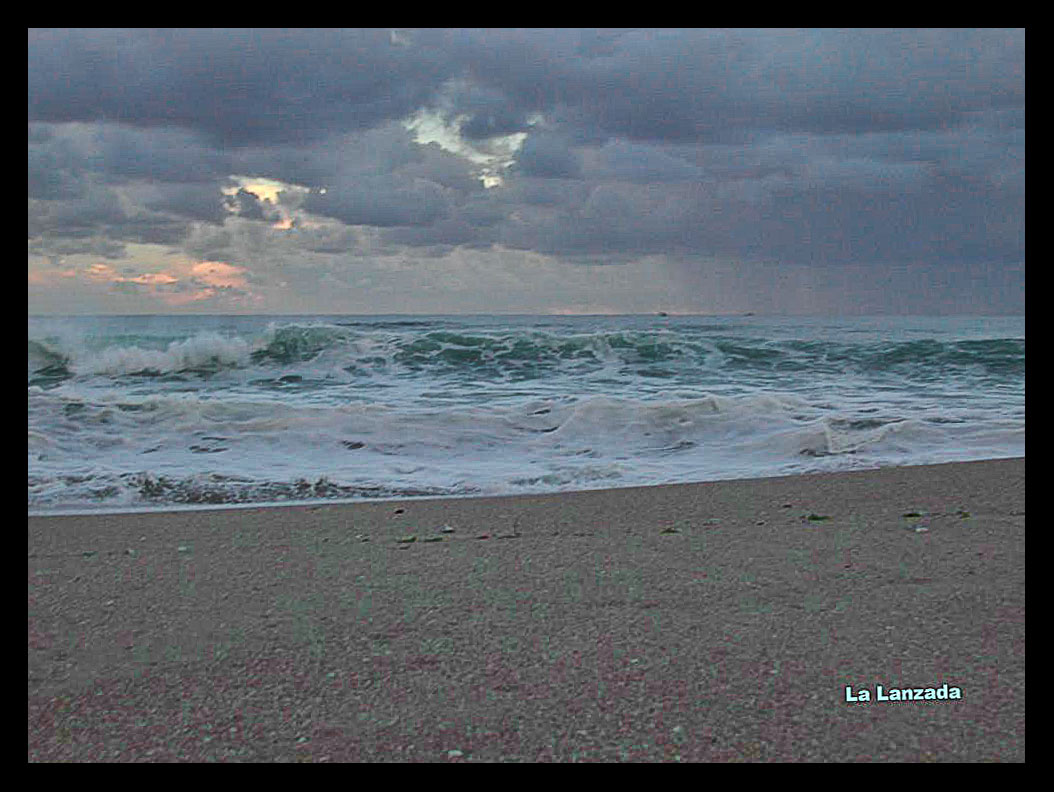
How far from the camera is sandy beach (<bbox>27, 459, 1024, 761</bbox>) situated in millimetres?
1987

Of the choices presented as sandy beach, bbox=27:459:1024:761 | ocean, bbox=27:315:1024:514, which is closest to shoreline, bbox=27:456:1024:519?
ocean, bbox=27:315:1024:514

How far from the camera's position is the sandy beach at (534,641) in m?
1.99

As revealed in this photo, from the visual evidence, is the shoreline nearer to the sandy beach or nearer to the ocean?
the ocean

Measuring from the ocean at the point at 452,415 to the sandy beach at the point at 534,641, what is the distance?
161cm

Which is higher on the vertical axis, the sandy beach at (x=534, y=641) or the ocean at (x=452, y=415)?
the ocean at (x=452, y=415)

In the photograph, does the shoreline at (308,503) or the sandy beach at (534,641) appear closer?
the sandy beach at (534,641)

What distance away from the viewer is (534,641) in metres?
2.55

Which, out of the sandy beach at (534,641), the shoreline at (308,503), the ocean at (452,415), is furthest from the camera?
the ocean at (452,415)

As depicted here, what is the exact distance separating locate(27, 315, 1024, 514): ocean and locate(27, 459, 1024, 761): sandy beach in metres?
1.61

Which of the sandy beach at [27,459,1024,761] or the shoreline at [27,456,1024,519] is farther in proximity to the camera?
the shoreline at [27,456,1024,519]

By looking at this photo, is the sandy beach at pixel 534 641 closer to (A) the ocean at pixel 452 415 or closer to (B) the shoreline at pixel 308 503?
(B) the shoreline at pixel 308 503

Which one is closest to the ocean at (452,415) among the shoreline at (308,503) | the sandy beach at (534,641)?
the shoreline at (308,503)

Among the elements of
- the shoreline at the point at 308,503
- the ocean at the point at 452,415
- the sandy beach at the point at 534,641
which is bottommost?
the sandy beach at the point at 534,641
